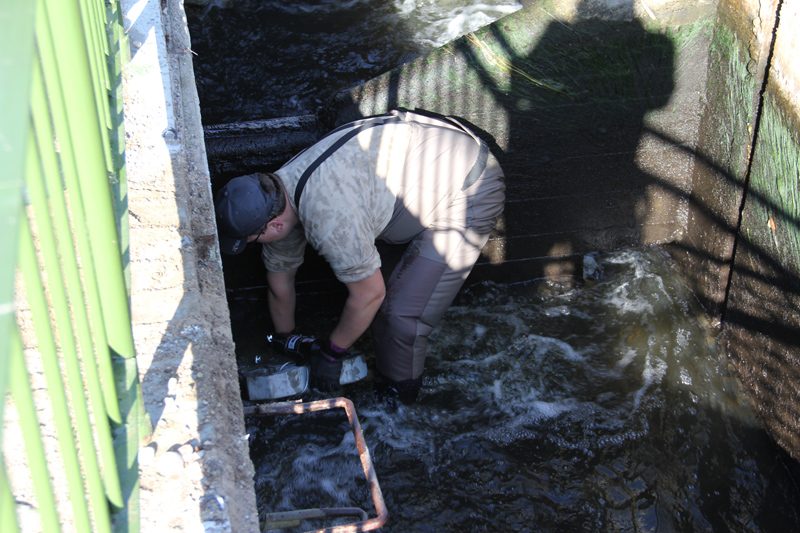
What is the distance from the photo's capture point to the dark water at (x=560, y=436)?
4.37m

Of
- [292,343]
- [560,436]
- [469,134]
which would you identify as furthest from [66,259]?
[560,436]

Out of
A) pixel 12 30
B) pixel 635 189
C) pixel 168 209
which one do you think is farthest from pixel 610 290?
pixel 12 30

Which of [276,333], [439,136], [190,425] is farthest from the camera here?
[276,333]

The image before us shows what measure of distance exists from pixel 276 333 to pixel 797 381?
113 inches

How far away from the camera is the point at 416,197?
4391 millimetres

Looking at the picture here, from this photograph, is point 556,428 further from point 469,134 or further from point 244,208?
point 244,208

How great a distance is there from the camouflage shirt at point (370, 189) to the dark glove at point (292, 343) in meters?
0.46

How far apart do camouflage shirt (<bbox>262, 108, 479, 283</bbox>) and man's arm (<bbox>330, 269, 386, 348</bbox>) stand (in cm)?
9

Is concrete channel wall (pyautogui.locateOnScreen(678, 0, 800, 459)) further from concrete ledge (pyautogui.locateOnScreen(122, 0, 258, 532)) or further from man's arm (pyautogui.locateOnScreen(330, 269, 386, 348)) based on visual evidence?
concrete ledge (pyautogui.locateOnScreen(122, 0, 258, 532))

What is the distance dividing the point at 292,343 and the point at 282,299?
266 mm

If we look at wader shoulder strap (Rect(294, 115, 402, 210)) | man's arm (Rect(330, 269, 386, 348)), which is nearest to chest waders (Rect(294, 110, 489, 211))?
wader shoulder strap (Rect(294, 115, 402, 210))

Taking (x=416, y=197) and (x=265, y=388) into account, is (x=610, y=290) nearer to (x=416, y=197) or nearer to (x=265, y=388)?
(x=416, y=197)

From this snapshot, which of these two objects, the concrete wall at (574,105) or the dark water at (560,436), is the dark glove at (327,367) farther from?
the concrete wall at (574,105)

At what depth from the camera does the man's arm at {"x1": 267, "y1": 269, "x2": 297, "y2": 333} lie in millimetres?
4773
